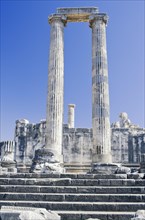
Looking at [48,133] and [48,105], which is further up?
[48,105]

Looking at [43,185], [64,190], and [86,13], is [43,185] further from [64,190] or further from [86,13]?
[86,13]

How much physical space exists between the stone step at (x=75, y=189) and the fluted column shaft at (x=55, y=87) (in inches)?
320

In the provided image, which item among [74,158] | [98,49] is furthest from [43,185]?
[74,158]

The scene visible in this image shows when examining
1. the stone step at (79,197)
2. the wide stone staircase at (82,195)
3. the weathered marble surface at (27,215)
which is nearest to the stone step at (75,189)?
the wide stone staircase at (82,195)

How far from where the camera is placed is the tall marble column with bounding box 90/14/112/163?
1769 centimetres

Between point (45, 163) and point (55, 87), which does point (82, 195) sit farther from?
point (55, 87)

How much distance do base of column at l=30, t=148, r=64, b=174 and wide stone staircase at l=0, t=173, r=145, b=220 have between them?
4229 millimetres

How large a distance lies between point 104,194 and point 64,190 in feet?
4.23

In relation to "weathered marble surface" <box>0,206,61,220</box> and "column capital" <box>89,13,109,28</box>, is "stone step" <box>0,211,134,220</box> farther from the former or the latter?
"column capital" <box>89,13,109,28</box>

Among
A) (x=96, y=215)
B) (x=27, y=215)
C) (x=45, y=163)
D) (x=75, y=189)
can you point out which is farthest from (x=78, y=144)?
(x=27, y=215)

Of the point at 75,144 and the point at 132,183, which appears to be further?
the point at 75,144

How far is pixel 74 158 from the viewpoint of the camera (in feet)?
92.6

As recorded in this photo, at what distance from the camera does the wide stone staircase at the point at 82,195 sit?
24.3 feet

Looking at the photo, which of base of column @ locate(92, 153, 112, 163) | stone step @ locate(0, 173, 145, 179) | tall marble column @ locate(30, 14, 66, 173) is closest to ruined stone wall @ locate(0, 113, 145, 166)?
tall marble column @ locate(30, 14, 66, 173)
